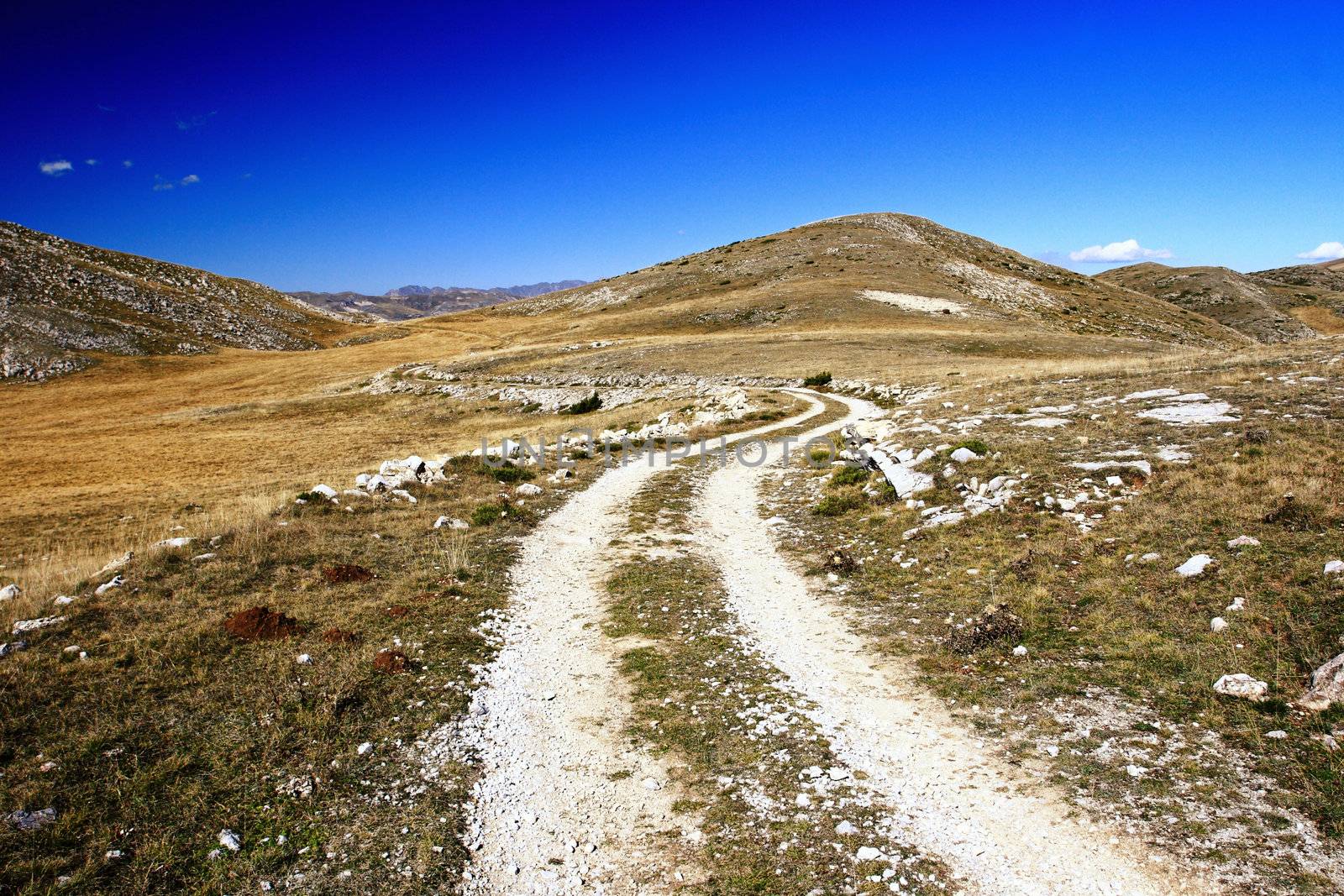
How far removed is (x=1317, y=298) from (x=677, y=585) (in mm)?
213180

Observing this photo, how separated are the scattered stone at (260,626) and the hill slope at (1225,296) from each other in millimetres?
154745

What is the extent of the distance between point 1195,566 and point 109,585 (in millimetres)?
19316

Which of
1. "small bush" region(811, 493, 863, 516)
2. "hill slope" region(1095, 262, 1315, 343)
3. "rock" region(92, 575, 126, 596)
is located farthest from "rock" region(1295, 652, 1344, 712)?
"hill slope" region(1095, 262, 1315, 343)

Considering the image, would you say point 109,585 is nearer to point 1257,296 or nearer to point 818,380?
point 818,380

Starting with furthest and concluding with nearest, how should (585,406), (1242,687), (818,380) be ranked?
1. (585,406)
2. (818,380)
3. (1242,687)

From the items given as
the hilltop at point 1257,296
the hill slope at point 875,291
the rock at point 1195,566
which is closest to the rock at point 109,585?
the rock at point 1195,566

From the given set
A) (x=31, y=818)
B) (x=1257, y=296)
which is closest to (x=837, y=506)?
(x=31, y=818)

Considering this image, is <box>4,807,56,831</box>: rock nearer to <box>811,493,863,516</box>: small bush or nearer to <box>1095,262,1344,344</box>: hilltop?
<box>811,493,863,516</box>: small bush

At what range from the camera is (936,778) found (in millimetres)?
7055

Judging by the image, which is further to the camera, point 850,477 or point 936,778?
point 850,477

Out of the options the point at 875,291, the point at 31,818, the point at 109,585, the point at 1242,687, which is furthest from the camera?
the point at 875,291

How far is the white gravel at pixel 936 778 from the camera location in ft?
18.0

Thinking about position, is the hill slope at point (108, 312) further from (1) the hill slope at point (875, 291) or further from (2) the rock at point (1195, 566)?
(2) the rock at point (1195, 566)

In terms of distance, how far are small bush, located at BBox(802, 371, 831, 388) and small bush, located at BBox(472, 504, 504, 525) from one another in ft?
111
